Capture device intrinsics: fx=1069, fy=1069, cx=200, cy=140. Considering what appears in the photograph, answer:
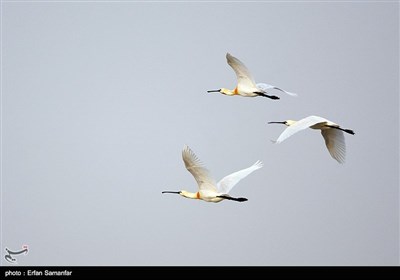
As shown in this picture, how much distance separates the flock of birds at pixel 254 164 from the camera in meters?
18.5

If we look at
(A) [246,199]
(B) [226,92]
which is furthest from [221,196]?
(B) [226,92]

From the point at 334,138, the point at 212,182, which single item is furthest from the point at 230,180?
the point at 334,138

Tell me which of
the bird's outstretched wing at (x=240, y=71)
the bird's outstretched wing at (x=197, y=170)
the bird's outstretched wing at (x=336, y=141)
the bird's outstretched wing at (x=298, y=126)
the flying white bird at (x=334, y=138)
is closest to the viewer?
the bird's outstretched wing at (x=298, y=126)

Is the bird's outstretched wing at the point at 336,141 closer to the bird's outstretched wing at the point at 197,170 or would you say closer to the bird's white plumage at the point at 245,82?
the bird's white plumage at the point at 245,82

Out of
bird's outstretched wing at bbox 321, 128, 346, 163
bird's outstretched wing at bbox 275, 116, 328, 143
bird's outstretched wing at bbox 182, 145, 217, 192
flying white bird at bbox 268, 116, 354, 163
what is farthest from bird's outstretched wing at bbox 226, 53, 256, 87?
bird's outstretched wing at bbox 182, 145, 217, 192

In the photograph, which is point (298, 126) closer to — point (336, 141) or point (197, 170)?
point (197, 170)

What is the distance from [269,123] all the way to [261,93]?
80 centimetres

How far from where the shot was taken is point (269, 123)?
21.7 meters

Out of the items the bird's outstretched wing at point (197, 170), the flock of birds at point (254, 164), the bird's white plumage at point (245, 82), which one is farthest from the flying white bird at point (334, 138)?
the bird's outstretched wing at point (197, 170)

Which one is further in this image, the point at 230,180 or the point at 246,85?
the point at 246,85

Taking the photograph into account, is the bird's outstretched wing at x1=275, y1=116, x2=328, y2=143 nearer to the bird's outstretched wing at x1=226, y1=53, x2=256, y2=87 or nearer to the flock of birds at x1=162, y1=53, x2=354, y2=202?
the flock of birds at x1=162, y1=53, x2=354, y2=202

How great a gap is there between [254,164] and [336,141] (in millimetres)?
1789

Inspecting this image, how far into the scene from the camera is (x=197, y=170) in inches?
736
